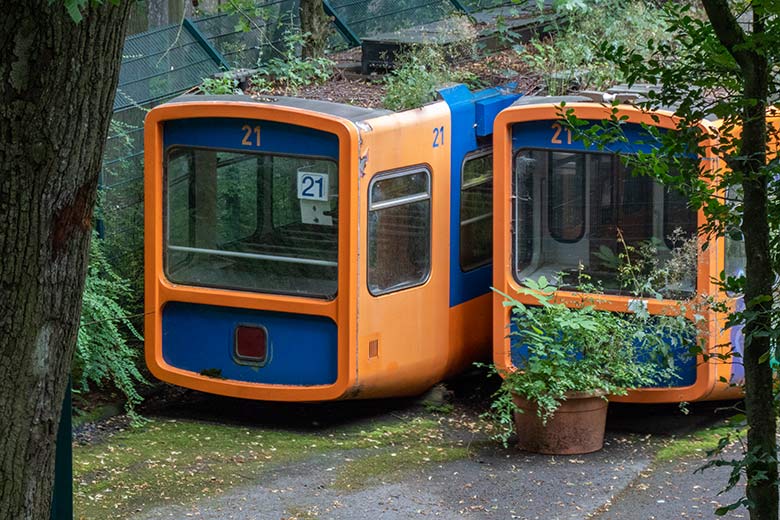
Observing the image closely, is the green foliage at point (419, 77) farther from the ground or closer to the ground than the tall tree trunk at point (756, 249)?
farther from the ground

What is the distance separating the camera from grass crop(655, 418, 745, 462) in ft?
27.3

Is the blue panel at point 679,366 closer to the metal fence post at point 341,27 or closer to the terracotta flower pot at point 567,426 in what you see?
the terracotta flower pot at point 567,426

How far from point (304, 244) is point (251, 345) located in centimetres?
74

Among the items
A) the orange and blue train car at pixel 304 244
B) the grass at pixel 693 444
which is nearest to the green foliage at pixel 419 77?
the orange and blue train car at pixel 304 244

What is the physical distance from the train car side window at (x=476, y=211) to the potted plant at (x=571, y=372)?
39.7 inches

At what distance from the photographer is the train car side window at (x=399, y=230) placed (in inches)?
330

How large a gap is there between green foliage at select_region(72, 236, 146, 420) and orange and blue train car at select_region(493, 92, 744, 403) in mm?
2404

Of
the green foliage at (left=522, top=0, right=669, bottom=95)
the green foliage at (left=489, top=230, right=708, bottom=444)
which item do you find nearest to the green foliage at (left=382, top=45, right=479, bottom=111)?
the green foliage at (left=522, top=0, right=669, bottom=95)

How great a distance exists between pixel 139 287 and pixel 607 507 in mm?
4184

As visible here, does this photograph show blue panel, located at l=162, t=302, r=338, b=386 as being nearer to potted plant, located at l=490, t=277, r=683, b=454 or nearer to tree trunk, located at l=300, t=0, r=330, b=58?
potted plant, located at l=490, t=277, r=683, b=454

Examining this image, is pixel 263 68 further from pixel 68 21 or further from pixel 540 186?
pixel 68 21

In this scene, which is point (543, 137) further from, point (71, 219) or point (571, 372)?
point (71, 219)

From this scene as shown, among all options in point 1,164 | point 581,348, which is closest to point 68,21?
point 1,164

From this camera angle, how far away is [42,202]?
4023 mm
